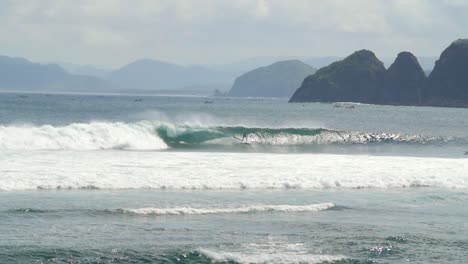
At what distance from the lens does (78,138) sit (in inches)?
1848

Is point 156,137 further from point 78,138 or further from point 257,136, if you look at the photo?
point 257,136

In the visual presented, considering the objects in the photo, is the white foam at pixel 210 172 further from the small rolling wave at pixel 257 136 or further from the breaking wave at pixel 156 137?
the small rolling wave at pixel 257 136

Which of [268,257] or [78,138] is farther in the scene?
[78,138]

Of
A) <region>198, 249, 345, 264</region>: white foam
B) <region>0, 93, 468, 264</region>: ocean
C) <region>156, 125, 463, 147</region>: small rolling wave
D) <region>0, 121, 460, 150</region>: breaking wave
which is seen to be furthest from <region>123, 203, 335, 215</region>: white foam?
<region>156, 125, 463, 147</region>: small rolling wave

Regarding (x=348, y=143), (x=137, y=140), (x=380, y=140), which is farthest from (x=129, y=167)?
(x=380, y=140)

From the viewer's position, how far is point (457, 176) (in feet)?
112

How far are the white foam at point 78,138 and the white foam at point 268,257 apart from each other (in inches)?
1086

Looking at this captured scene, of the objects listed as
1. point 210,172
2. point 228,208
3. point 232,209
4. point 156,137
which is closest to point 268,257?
point 232,209

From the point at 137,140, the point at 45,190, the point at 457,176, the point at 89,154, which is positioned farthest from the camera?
the point at 137,140

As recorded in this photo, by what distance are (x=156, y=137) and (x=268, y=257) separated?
3750 centimetres

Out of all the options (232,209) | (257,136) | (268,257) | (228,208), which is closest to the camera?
(268,257)

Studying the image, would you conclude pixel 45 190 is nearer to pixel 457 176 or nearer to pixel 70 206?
pixel 70 206

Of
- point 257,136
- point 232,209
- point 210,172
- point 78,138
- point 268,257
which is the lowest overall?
point 268,257

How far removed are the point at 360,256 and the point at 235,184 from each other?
11461 mm
